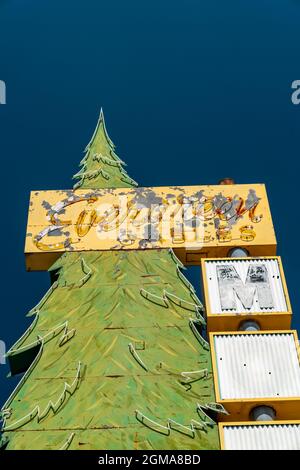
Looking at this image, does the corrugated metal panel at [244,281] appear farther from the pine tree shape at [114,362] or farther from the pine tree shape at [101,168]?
the pine tree shape at [101,168]

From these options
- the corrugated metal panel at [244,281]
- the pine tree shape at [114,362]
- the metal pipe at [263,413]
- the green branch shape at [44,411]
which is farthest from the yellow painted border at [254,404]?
the green branch shape at [44,411]

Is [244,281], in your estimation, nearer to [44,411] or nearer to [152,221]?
[152,221]

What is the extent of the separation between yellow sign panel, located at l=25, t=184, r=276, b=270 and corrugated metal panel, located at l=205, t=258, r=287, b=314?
1.52 metres

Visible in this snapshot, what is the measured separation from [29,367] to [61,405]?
3.23 m

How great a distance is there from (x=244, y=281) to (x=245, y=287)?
39 centimetres

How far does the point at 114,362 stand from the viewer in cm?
3206

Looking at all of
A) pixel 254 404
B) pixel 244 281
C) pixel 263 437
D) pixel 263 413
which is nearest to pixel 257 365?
pixel 254 404

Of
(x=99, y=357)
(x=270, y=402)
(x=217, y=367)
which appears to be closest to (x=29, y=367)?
(x=99, y=357)

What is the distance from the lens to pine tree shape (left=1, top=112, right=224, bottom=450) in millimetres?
29516

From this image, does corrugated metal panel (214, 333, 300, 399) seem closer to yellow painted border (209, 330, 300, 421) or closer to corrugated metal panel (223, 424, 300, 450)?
yellow painted border (209, 330, 300, 421)

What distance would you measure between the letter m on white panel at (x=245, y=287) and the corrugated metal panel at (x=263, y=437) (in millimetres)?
6262

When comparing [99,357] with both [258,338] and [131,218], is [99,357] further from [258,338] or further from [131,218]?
[131,218]

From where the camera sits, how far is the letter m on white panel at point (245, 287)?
35625 millimetres
